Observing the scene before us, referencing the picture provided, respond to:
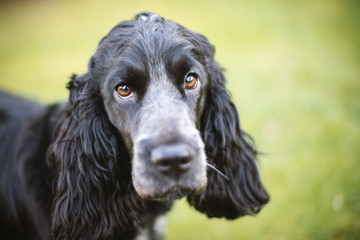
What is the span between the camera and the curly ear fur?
2344 millimetres

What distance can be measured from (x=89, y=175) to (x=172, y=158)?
97 centimetres

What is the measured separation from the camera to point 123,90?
7.02 ft

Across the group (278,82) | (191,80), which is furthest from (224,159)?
(278,82)

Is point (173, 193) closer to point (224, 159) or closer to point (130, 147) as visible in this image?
point (130, 147)

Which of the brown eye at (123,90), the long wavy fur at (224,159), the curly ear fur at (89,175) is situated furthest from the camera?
the long wavy fur at (224,159)

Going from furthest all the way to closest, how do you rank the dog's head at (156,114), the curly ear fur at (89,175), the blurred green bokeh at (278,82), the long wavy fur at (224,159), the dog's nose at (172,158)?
the blurred green bokeh at (278,82) < the long wavy fur at (224,159) < the curly ear fur at (89,175) < the dog's head at (156,114) < the dog's nose at (172,158)

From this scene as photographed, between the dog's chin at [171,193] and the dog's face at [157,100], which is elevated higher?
the dog's face at [157,100]

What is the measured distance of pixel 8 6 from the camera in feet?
54.0

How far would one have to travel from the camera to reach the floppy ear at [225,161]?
2.55m

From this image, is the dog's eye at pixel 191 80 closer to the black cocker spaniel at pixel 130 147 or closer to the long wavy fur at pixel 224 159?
the black cocker spaniel at pixel 130 147

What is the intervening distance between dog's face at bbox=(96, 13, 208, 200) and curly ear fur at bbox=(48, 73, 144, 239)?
180 mm

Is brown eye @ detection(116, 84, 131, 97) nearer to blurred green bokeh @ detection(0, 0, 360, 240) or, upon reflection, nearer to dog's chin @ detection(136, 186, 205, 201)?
dog's chin @ detection(136, 186, 205, 201)

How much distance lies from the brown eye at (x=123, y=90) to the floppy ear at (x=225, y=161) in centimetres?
72

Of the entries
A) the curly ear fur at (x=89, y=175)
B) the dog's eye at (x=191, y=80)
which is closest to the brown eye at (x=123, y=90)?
the curly ear fur at (x=89, y=175)
